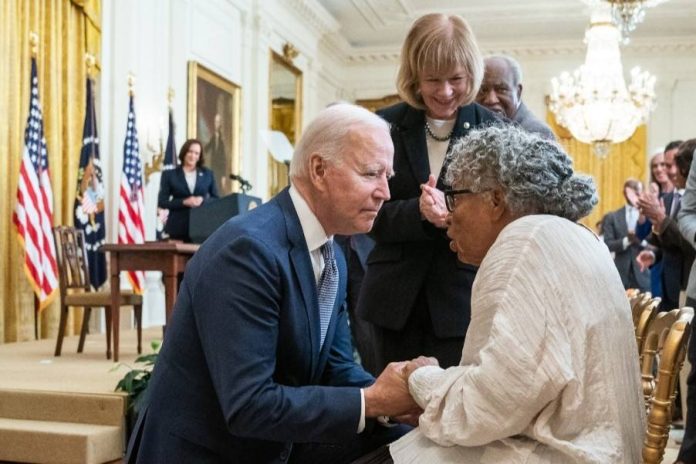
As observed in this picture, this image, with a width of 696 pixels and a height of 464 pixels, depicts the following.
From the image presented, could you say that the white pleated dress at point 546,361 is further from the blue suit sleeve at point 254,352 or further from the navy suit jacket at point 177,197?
the navy suit jacket at point 177,197

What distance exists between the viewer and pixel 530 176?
1.75 meters

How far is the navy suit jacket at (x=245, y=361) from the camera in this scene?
176cm

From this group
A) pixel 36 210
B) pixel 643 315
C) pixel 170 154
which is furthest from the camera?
pixel 170 154

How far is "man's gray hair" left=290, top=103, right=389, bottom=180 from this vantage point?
1.95m

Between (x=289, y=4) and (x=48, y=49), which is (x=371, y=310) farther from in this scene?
(x=289, y=4)

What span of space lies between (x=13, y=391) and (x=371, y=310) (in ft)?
9.39

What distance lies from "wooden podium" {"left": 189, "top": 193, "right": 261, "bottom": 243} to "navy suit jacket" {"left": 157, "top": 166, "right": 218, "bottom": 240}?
41.4 inches

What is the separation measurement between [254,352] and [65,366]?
430 centimetres

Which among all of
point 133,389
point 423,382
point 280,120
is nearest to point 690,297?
point 423,382

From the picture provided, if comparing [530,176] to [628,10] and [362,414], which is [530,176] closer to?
[362,414]

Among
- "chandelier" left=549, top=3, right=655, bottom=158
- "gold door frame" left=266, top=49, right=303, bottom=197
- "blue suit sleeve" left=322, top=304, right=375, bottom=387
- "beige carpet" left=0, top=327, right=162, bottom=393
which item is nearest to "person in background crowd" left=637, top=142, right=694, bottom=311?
"blue suit sleeve" left=322, top=304, right=375, bottom=387

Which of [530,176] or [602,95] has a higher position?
[602,95]

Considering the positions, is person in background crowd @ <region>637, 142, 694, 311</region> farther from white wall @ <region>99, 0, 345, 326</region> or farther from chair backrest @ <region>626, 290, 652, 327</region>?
white wall @ <region>99, 0, 345, 326</region>

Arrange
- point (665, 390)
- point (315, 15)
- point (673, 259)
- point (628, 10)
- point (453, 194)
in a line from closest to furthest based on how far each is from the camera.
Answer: point (665, 390) < point (453, 194) < point (673, 259) < point (628, 10) < point (315, 15)
